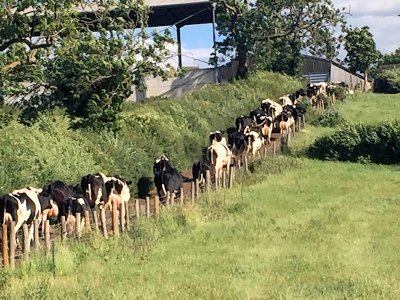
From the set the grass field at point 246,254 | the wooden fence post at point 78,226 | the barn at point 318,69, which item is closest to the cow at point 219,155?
the grass field at point 246,254

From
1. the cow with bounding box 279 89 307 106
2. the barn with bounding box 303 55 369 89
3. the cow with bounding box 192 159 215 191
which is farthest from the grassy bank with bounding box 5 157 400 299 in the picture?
the barn with bounding box 303 55 369 89

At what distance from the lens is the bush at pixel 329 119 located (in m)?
36.9

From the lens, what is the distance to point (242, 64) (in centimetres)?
4866

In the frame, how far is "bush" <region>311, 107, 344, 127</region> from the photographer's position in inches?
1452

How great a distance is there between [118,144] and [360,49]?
6384 cm

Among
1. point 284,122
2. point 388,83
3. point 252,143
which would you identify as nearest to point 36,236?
point 252,143

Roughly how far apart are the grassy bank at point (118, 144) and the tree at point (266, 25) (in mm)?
13037

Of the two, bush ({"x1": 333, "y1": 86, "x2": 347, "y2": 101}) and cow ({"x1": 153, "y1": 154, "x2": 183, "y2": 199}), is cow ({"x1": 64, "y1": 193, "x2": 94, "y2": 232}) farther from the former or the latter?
bush ({"x1": 333, "y1": 86, "x2": 347, "y2": 101})

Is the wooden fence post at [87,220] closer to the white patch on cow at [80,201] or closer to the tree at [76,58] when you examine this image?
the white patch on cow at [80,201]

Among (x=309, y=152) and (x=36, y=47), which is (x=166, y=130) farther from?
(x=36, y=47)

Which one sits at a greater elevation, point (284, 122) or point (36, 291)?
point (284, 122)

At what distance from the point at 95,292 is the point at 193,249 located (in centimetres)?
328

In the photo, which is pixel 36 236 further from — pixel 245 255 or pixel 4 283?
pixel 245 255

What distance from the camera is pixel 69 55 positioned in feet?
62.9
